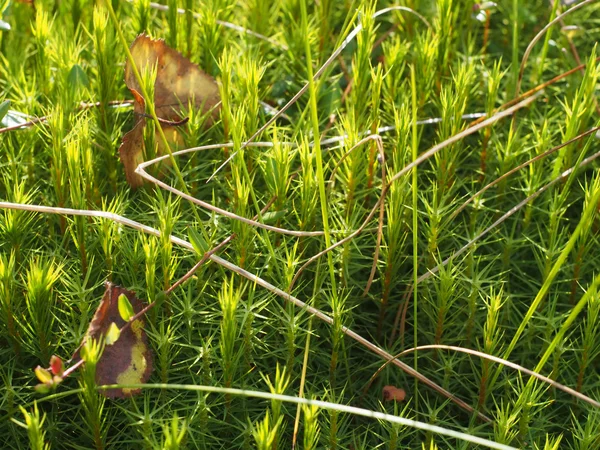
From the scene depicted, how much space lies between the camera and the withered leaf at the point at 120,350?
1.20 meters

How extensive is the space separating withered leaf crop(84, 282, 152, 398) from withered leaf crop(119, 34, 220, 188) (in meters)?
0.32

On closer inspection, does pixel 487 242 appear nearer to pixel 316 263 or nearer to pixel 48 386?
pixel 316 263

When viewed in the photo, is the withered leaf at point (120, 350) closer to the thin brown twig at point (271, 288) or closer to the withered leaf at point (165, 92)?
the thin brown twig at point (271, 288)

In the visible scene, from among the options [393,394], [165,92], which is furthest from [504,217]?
[165,92]

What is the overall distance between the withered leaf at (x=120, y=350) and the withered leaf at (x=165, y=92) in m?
0.32

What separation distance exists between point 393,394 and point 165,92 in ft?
2.48

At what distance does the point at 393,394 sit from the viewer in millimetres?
1297

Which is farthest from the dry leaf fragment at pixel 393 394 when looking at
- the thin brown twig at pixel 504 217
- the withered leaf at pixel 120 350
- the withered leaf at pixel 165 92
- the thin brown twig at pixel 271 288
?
the withered leaf at pixel 165 92

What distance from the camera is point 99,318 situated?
3.93 ft

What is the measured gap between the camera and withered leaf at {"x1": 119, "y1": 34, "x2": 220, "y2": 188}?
1.45 meters

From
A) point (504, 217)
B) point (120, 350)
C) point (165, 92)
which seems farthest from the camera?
point (165, 92)

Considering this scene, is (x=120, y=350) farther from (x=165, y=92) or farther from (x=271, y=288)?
(x=165, y=92)

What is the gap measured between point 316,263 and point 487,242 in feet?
1.10

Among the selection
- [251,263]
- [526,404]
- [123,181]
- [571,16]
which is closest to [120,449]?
[251,263]
